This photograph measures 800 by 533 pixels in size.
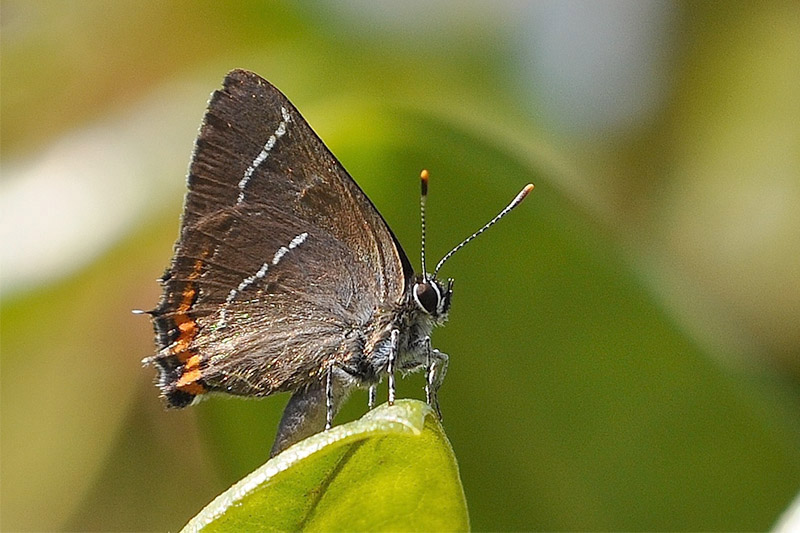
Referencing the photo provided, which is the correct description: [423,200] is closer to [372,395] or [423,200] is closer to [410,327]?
[410,327]

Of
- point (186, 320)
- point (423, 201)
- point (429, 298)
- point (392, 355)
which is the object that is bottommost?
point (186, 320)

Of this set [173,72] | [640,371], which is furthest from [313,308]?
[173,72]

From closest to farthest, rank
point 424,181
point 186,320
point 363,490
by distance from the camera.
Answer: point 363,490
point 424,181
point 186,320

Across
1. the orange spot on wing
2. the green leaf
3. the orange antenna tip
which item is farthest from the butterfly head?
the green leaf

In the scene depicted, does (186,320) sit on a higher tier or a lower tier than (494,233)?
lower

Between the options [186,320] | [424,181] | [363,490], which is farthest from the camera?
[186,320]

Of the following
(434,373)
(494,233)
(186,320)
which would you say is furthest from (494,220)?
(186,320)

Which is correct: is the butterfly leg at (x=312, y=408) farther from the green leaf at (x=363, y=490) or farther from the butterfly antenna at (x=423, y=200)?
the green leaf at (x=363, y=490)

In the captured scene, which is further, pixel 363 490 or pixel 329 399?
pixel 329 399
